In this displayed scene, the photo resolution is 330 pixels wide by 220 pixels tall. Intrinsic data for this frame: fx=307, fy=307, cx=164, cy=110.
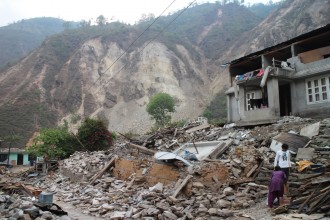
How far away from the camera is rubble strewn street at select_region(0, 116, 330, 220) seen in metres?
8.67

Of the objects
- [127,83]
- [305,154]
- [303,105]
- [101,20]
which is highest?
[101,20]

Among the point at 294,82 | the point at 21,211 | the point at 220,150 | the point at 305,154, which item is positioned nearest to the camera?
the point at 21,211

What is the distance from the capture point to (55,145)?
26.1m

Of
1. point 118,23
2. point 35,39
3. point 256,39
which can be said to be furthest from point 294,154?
point 35,39

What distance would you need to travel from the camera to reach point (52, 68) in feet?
224

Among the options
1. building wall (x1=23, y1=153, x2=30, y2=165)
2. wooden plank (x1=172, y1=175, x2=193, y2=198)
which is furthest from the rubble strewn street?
building wall (x1=23, y1=153, x2=30, y2=165)

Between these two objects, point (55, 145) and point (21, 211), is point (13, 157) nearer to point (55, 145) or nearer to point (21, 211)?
point (55, 145)

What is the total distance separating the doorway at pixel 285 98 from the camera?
20.8 m

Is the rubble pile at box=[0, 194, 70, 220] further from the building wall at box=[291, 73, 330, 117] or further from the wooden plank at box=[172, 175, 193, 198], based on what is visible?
the building wall at box=[291, 73, 330, 117]

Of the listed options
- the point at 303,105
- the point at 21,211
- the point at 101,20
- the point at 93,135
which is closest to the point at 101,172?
the point at 21,211

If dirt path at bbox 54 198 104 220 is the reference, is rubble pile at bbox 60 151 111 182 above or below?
above

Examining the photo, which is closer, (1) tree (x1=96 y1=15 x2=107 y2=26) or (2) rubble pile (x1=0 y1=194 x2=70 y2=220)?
(2) rubble pile (x1=0 y1=194 x2=70 y2=220)

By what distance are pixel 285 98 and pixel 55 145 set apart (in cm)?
1873

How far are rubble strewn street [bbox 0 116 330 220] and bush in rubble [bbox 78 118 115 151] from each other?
792 centimetres
